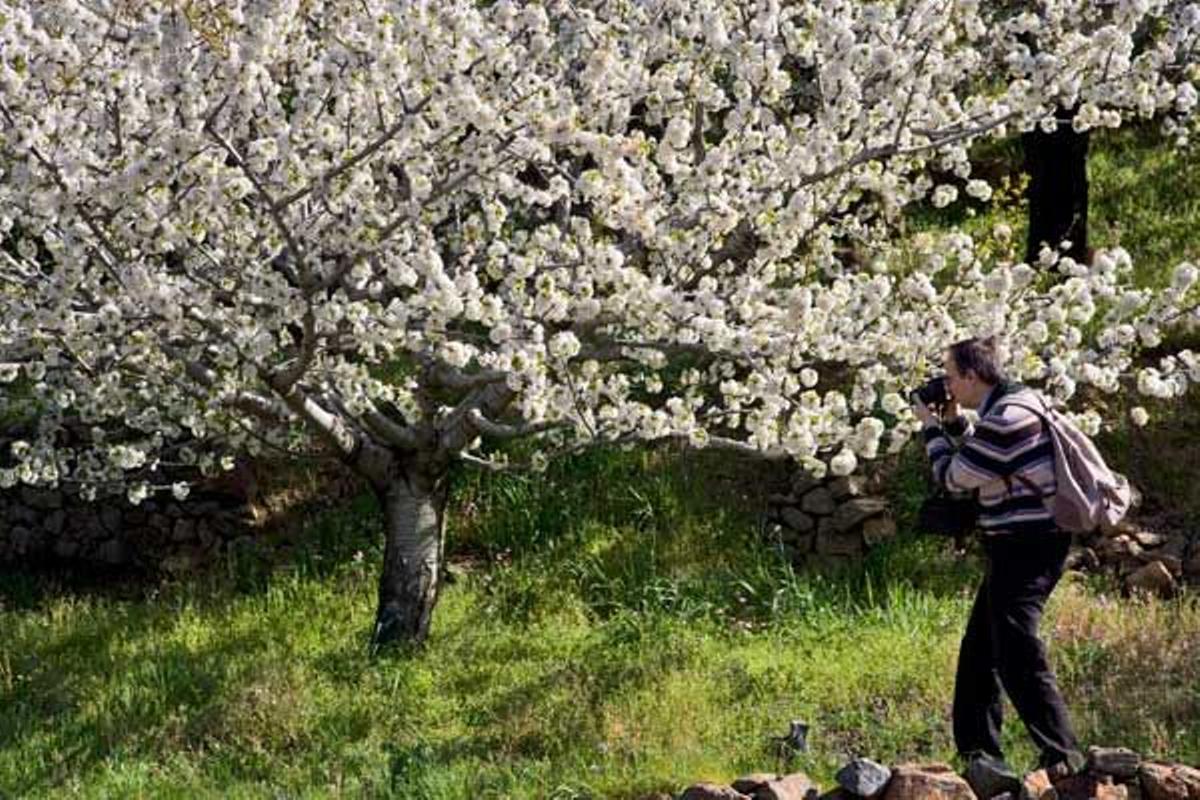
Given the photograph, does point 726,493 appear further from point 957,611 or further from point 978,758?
point 978,758

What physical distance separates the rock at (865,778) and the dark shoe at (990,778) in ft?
1.10

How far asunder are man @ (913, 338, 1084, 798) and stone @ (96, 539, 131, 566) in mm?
6745

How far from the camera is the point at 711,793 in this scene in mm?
5785

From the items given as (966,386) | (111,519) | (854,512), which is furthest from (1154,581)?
(111,519)

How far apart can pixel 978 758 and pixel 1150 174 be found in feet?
33.7

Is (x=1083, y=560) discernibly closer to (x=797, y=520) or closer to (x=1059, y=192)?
(x=797, y=520)

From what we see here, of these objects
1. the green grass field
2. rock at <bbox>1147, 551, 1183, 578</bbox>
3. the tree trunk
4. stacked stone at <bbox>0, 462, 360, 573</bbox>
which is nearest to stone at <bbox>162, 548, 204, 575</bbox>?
stacked stone at <bbox>0, 462, 360, 573</bbox>

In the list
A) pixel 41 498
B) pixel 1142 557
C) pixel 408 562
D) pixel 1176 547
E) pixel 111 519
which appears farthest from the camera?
pixel 41 498

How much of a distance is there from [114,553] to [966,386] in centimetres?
694

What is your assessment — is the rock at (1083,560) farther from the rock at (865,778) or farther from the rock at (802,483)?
the rock at (865,778)

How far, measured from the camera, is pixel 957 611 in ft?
27.6

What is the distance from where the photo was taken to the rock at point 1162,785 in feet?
18.2

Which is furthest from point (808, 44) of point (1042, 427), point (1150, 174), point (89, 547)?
point (1150, 174)

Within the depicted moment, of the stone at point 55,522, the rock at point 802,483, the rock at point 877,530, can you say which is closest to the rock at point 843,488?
the rock at point 802,483
